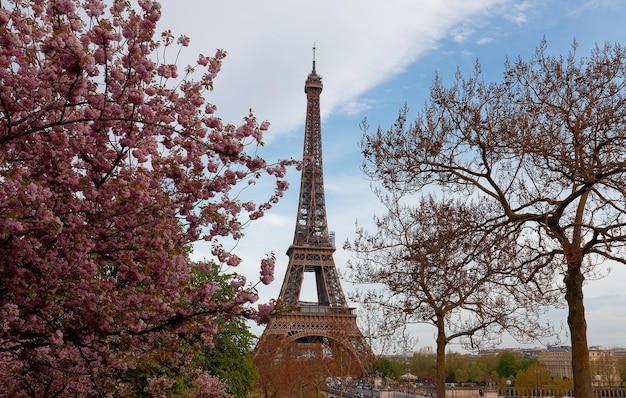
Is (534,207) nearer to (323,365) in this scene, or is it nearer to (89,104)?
(89,104)

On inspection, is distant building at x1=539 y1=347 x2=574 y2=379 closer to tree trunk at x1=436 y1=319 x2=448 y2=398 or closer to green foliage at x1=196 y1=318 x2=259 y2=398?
green foliage at x1=196 y1=318 x2=259 y2=398

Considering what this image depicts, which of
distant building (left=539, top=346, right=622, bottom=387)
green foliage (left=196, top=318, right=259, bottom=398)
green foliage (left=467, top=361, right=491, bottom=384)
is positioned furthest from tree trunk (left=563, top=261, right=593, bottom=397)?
green foliage (left=467, top=361, right=491, bottom=384)

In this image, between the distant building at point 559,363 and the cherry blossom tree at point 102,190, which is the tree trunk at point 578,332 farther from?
the distant building at point 559,363

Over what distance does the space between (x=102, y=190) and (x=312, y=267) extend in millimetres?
56126

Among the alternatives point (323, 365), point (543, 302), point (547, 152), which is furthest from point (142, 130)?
point (323, 365)

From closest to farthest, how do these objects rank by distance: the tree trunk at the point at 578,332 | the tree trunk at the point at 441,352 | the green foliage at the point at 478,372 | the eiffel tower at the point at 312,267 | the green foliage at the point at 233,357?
the tree trunk at the point at 578,332 → the tree trunk at the point at 441,352 → the green foliage at the point at 233,357 → the eiffel tower at the point at 312,267 → the green foliage at the point at 478,372

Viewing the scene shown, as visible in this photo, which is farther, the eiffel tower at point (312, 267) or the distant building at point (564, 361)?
the distant building at point (564, 361)

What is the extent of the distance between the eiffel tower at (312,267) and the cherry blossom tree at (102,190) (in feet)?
141

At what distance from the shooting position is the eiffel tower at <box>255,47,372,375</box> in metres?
54.1

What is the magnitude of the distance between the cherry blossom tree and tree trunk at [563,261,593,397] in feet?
20.0

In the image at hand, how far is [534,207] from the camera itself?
468 inches

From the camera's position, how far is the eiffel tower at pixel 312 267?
54094 mm

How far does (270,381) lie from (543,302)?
3079 cm

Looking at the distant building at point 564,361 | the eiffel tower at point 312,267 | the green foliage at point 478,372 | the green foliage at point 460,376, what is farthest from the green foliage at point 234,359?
the green foliage at point 478,372
